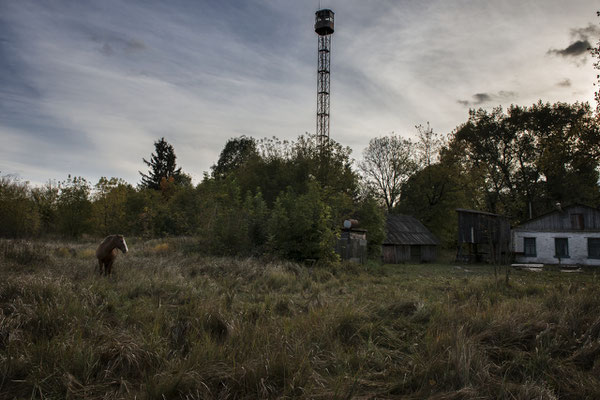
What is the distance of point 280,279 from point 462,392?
21.1ft

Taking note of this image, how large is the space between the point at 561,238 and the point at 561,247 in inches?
23.2

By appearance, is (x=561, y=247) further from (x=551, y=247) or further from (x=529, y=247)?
(x=529, y=247)

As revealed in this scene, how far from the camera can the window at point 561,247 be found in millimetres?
24016

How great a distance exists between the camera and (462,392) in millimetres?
3465

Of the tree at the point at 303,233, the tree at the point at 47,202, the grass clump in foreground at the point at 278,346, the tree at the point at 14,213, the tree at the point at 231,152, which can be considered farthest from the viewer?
the tree at the point at 231,152

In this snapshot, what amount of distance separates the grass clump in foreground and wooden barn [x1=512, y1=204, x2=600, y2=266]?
2064 centimetres

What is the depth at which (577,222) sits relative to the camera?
938 inches

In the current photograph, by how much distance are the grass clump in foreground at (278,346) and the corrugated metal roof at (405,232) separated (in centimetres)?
1963

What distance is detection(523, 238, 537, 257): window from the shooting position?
2542cm

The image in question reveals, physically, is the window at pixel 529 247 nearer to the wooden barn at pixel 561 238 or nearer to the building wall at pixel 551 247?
Result: the wooden barn at pixel 561 238

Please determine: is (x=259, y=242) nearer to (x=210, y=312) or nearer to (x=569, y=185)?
(x=210, y=312)

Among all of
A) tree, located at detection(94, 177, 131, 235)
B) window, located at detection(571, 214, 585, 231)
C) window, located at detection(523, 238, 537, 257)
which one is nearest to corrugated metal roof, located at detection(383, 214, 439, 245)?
window, located at detection(523, 238, 537, 257)

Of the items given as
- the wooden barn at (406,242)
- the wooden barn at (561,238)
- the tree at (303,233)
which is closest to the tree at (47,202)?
the tree at (303,233)

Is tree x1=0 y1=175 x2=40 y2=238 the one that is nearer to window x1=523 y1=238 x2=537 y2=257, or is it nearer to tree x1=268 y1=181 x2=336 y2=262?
tree x1=268 y1=181 x2=336 y2=262
